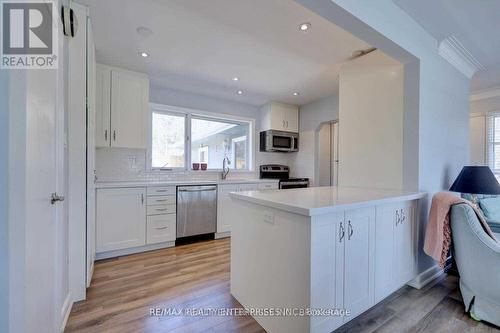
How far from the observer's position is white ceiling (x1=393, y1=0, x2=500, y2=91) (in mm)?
1830

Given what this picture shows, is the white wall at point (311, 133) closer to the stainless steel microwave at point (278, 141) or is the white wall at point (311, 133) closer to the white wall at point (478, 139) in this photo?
the stainless steel microwave at point (278, 141)

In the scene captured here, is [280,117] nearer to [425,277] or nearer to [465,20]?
[465,20]

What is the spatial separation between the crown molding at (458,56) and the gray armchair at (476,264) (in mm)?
1812

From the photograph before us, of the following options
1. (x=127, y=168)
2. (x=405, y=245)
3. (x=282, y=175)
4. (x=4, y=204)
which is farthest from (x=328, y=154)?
(x=4, y=204)

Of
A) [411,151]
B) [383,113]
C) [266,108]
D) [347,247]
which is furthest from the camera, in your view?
[266,108]

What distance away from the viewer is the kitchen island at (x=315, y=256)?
1314 mm

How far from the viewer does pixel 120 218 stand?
9.23ft

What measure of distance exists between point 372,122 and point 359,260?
156cm

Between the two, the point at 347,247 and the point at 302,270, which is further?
the point at 347,247

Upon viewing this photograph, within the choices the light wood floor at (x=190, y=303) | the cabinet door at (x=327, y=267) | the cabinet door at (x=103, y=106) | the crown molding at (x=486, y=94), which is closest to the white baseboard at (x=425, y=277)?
the light wood floor at (x=190, y=303)

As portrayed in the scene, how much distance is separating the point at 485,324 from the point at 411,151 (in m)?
1.42

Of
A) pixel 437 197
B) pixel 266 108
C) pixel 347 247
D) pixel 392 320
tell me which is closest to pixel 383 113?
pixel 437 197

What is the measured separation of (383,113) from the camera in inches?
93.7

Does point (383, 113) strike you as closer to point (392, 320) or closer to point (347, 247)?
point (347, 247)
